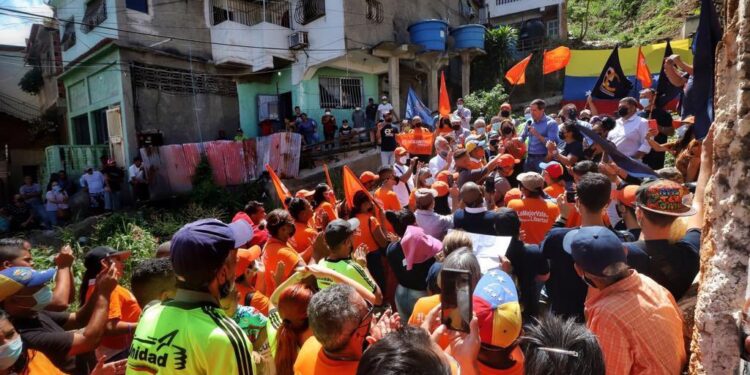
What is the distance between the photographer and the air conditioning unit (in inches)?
609

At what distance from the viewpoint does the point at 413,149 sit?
30.2ft

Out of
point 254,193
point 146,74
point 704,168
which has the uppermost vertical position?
point 146,74

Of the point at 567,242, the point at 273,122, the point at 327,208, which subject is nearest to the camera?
the point at 567,242

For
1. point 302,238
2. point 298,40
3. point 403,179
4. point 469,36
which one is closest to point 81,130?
point 298,40

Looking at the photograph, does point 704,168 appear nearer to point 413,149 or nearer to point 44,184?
point 413,149

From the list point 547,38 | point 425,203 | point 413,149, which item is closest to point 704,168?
point 425,203

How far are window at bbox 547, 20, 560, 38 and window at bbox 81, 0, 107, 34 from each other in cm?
2040

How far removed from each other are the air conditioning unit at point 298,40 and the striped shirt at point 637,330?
15011 mm

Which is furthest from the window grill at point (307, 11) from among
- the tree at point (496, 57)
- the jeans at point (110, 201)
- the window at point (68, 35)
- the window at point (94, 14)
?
the jeans at point (110, 201)

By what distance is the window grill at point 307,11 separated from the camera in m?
16.0

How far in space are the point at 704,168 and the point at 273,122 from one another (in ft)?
50.3

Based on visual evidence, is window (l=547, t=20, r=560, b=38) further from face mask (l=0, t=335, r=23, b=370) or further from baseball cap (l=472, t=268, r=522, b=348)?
face mask (l=0, t=335, r=23, b=370)

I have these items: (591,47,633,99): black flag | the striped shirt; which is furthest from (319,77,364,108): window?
the striped shirt

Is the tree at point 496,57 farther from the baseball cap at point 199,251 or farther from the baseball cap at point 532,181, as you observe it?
the baseball cap at point 199,251
